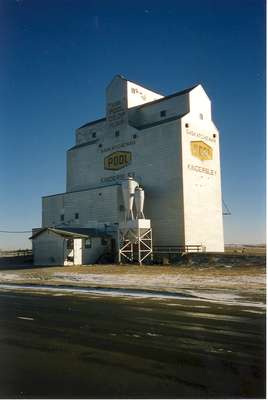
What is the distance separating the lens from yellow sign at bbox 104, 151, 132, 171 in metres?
48.5

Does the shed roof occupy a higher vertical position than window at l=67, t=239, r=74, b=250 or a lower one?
higher

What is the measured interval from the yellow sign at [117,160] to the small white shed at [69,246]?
1014 cm

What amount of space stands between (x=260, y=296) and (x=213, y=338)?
27.1ft

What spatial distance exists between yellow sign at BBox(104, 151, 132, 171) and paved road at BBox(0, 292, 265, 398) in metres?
35.7

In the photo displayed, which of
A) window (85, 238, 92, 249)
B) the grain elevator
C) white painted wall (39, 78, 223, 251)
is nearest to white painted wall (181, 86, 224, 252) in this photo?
white painted wall (39, 78, 223, 251)

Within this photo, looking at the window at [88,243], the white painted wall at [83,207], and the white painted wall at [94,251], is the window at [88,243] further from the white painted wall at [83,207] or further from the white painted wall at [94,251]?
the white painted wall at [83,207]

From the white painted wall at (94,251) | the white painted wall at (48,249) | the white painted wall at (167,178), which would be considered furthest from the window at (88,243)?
the white painted wall at (167,178)

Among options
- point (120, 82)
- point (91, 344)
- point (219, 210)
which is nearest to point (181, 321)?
point (91, 344)

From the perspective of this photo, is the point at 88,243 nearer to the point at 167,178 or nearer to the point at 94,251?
the point at 94,251

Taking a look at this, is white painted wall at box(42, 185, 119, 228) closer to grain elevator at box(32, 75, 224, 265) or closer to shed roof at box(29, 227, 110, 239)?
grain elevator at box(32, 75, 224, 265)

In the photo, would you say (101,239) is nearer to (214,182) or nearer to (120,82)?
(214,182)

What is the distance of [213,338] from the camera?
916cm

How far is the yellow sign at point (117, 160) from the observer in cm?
4853

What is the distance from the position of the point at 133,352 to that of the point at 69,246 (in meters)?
34.4
